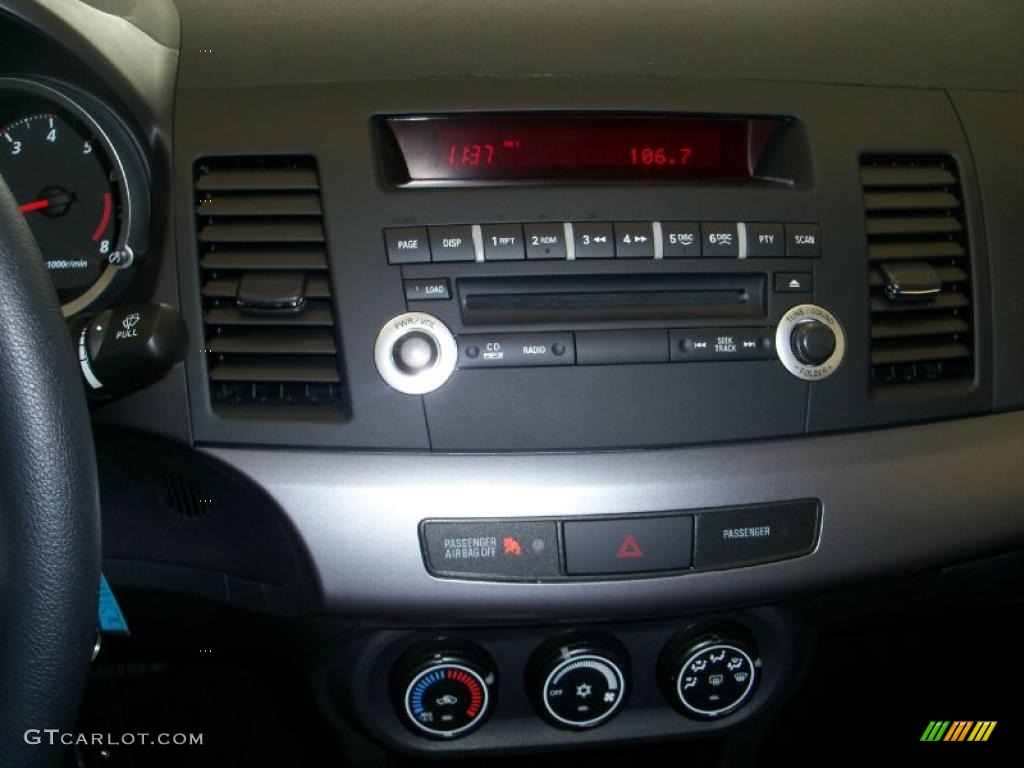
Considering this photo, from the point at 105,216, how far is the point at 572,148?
1.57 ft

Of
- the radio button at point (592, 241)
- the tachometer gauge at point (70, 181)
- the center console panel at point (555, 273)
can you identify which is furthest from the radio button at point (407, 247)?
the tachometer gauge at point (70, 181)

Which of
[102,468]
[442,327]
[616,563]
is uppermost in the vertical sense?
[442,327]

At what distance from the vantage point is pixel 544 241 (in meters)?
1.09

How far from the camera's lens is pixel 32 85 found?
1131 millimetres

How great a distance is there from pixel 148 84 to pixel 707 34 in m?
0.58

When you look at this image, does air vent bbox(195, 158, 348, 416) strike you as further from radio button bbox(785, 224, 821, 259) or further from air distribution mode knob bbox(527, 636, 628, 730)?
radio button bbox(785, 224, 821, 259)

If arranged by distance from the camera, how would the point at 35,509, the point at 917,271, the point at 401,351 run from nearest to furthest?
the point at 35,509 < the point at 401,351 < the point at 917,271

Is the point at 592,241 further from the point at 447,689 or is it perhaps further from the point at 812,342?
the point at 447,689

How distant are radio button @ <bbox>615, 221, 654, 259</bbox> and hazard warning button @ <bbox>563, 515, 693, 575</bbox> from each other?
261 millimetres

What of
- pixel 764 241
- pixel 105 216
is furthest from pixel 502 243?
pixel 105 216

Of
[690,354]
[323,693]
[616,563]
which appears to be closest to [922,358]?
[690,354]

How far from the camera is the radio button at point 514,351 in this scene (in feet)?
3.54

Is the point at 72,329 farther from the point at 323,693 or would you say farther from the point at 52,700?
the point at 323,693

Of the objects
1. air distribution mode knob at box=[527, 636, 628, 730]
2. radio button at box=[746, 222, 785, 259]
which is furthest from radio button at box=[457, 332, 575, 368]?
air distribution mode knob at box=[527, 636, 628, 730]
